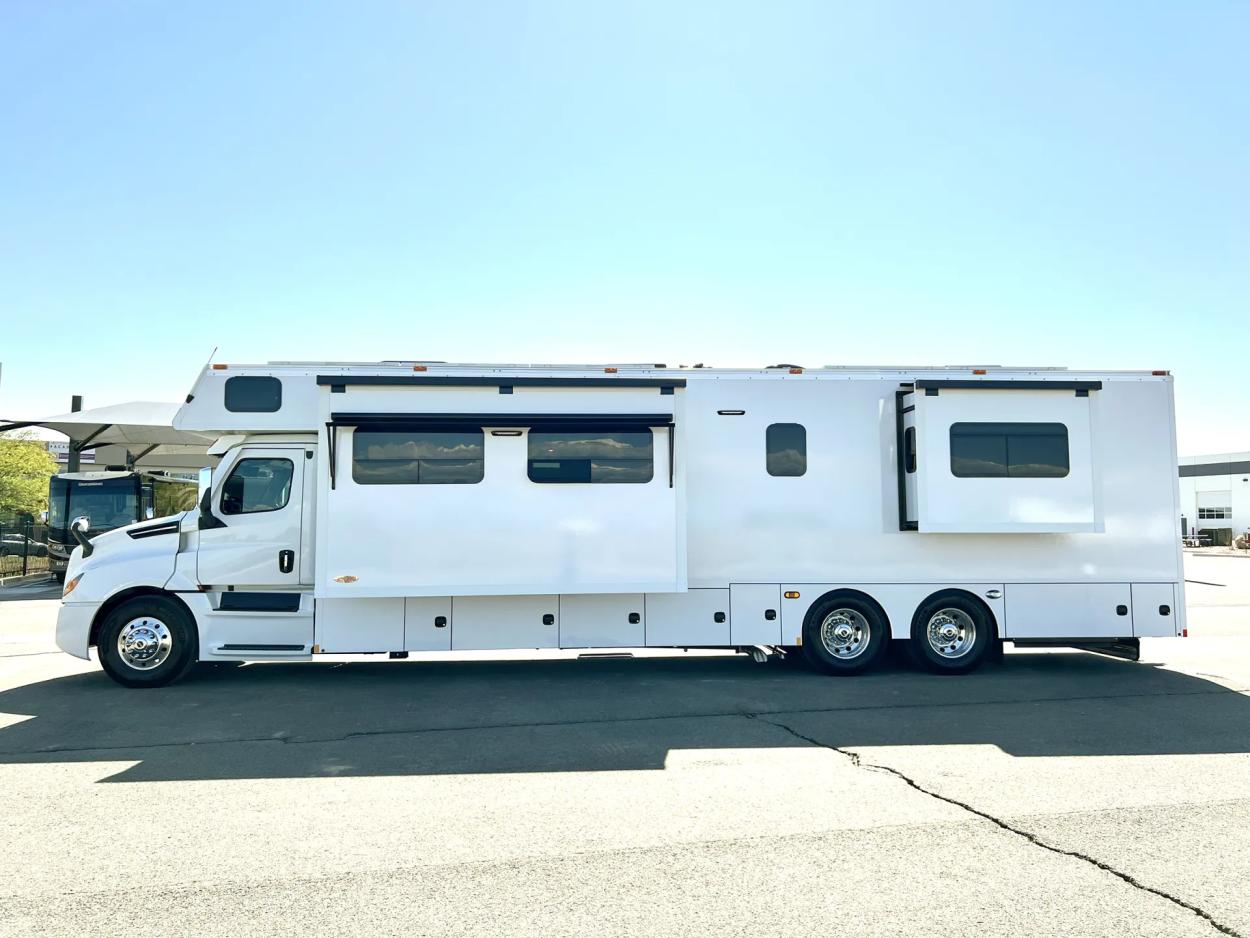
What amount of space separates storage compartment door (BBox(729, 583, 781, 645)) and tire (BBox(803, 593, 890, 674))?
1.23 ft

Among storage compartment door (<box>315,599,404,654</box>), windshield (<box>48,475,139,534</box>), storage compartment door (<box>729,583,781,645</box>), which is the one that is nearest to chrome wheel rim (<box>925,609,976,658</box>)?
storage compartment door (<box>729,583,781,645</box>)

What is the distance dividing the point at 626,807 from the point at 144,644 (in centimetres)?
612

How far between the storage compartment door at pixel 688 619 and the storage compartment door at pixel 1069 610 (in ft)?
10.4

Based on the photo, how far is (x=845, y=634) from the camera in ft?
33.3

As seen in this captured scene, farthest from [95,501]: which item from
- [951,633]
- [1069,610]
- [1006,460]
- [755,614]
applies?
[1069,610]

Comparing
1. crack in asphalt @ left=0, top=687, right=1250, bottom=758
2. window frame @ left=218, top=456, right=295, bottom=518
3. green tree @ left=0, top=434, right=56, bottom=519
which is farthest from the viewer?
green tree @ left=0, top=434, right=56, bottom=519

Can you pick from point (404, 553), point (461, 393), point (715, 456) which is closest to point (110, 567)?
point (404, 553)

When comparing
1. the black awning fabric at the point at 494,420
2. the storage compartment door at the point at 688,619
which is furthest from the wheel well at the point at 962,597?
the black awning fabric at the point at 494,420

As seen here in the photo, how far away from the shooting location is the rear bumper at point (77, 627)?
9266mm

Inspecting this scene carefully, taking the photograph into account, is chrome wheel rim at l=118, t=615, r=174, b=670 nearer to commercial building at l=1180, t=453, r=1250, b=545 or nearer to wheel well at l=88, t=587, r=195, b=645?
wheel well at l=88, t=587, r=195, b=645

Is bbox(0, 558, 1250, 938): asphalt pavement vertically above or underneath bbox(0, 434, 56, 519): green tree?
underneath

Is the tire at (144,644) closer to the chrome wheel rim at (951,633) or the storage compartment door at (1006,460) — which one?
the storage compartment door at (1006,460)

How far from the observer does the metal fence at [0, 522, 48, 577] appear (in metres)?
29.0

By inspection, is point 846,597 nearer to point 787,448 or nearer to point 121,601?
point 787,448
